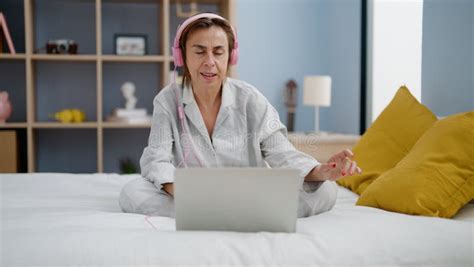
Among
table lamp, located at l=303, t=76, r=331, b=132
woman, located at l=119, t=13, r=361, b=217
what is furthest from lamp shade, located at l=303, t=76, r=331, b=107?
woman, located at l=119, t=13, r=361, b=217

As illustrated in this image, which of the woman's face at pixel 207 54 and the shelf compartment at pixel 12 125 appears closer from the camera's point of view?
the woman's face at pixel 207 54

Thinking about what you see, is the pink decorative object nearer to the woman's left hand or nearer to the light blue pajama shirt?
the light blue pajama shirt

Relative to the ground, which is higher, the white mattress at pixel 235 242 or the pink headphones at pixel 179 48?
the pink headphones at pixel 179 48

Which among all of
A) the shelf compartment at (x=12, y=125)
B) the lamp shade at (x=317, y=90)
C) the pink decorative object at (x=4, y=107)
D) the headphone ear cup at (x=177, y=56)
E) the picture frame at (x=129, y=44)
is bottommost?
the shelf compartment at (x=12, y=125)

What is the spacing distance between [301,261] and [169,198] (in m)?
0.54

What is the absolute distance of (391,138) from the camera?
1.90 m

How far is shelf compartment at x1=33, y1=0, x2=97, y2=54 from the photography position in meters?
3.69

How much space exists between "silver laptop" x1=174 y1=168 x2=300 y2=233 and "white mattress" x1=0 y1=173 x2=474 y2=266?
0.13 feet

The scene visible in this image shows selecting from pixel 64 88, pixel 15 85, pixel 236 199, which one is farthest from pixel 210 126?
pixel 15 85

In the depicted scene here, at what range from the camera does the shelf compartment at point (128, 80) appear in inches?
150

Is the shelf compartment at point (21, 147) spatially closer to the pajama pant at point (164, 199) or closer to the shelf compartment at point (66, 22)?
the shelf compartment at point (66, 22)

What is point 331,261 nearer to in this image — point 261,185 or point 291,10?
point 261,185

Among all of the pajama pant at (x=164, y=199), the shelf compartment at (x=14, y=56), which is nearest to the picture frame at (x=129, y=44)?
the shelf compartment at (x=14, y=56)

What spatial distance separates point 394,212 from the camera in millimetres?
1468
